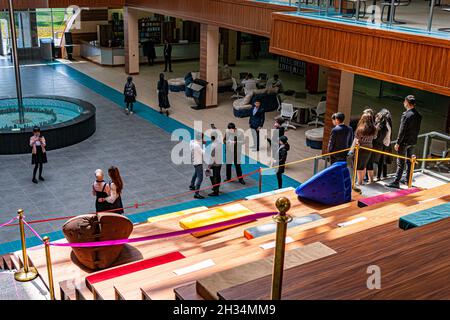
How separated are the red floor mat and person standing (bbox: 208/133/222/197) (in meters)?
4.38

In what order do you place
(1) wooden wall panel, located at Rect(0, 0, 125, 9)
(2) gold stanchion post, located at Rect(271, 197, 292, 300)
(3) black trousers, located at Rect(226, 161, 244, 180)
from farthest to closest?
(1) wooden wall panel, located at Rect(0, 0, 125, 9) < (3) black trousers, located at Rect(226, 161, 244, 180) < (2) gold stanchion post, located at Rect(271, 197, 292, 300)

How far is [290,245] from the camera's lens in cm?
665

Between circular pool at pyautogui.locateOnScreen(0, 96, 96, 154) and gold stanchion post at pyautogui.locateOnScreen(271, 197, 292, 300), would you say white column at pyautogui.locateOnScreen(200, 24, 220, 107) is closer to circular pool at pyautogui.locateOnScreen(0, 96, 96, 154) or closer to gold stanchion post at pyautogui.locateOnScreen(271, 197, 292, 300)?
circular pool at pyautogui.locateOnScreen(0, 96, 96, 154)

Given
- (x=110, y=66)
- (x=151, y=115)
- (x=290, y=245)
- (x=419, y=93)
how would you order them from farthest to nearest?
1. (x=110, y=66)
2. (x=419, y=93)
3. (x=151, y=115)
4. (x=290, y=245)

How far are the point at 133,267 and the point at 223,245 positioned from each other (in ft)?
5.16

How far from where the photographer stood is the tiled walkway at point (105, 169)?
1139cm

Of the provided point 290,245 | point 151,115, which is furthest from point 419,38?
point 151,115

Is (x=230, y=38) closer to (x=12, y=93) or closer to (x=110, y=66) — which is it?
(x=110, y=66)

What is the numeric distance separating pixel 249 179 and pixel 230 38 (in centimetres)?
1576

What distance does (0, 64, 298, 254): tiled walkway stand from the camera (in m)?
11.4

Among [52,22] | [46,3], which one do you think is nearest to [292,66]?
[52,22]

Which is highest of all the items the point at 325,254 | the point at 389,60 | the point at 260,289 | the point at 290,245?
the point at 389,60

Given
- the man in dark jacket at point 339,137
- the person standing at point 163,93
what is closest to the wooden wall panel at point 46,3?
the person standing at point 163,93

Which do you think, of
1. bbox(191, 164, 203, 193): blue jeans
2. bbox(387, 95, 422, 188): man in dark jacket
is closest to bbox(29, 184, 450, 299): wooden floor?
bbox(387, 95, 422, 188): man in dark jacket
